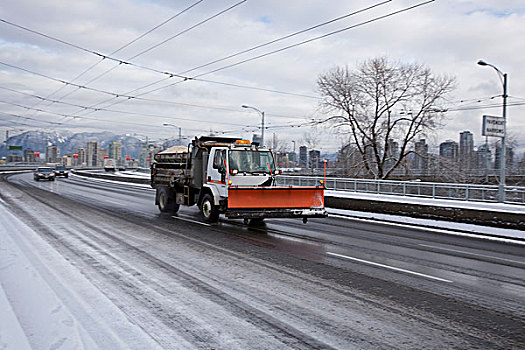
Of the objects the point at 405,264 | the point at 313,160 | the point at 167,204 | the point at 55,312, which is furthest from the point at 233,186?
the point at 313,160

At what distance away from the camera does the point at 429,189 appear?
23938 mm

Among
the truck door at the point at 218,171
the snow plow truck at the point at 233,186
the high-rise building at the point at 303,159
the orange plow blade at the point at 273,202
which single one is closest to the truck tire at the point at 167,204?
the snow plow truck at the point at 233,186

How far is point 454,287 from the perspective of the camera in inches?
283

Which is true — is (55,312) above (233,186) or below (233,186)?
below

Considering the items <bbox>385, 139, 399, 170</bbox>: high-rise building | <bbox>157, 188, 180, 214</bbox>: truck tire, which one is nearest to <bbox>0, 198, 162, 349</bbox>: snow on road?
<bbox>157, 188, 180, 214</bbox>: truck tire

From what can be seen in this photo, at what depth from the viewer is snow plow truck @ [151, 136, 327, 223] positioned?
13.7 metres

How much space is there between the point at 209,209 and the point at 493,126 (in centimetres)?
1298

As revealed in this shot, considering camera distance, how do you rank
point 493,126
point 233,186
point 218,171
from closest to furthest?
point 233,186 < point 218,171 < point 493,126

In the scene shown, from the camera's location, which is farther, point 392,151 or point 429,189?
point 392,151

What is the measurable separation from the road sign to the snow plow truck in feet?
28.3

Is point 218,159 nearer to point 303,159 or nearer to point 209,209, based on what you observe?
point 209,209

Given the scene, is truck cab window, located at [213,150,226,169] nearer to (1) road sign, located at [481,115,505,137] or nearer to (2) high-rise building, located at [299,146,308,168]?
(1) road sign, located at [481,115,505,137]

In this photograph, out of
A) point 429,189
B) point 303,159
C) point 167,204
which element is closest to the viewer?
point 167,204

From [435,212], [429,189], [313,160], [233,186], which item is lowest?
[435,212]
